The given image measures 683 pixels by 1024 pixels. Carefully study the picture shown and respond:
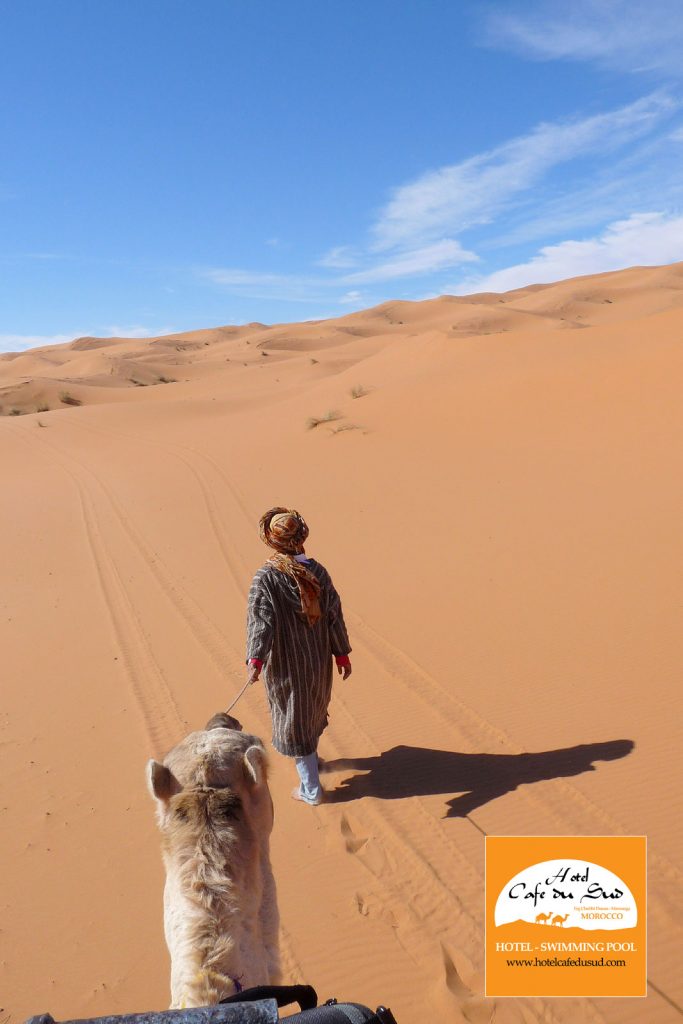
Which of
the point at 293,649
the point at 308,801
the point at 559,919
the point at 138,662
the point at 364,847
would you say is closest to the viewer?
the point at 559,919

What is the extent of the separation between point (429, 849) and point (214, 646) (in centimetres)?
344

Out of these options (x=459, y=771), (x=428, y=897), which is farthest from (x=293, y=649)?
(x=428, y=897)

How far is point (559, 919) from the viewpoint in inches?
140

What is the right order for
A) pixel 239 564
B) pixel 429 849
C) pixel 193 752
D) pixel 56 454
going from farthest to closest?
1. pixel 56 454
2. pixel 239 564
3. pixel 429 849
4. pixel 193 752

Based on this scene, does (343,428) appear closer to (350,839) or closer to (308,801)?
(308,801)

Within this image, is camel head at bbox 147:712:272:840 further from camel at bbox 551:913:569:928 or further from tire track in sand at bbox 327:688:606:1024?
camel at bbox 551:913:569:928

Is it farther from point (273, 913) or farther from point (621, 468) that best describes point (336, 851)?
point (621, 468)

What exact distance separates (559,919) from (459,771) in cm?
138

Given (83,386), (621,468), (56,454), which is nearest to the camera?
(621,468)

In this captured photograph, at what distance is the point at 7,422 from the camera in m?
26.5

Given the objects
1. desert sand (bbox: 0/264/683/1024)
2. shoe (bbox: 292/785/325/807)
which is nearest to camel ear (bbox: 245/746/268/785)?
desert sand (bbox: 0/264/683/1024)

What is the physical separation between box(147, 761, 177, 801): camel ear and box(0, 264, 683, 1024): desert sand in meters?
1.86

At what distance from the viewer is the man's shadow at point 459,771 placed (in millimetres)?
4670

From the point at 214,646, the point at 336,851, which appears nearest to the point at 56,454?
the point at 214,646
